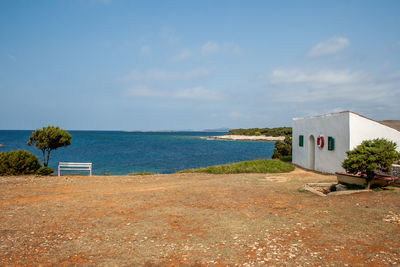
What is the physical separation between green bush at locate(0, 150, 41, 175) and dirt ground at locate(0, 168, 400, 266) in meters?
5.93

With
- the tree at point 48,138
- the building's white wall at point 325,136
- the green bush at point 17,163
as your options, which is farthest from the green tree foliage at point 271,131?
the green bush at point 17,163

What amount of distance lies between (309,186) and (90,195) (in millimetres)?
8736

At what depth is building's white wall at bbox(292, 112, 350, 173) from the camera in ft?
45.4

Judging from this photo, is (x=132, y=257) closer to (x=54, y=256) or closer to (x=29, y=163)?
(x=54, y=256)

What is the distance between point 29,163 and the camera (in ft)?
49.4

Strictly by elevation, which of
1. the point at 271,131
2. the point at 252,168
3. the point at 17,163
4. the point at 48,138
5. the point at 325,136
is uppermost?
the point at 271,131

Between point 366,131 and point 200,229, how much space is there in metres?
11.3

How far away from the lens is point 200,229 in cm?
589

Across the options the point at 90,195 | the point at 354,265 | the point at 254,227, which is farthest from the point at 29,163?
the point at 354,265

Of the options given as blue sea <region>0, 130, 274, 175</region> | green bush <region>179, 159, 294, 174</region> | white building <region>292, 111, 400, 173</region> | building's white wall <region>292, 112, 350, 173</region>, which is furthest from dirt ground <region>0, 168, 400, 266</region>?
blue sea <region>0, 130, 274, 175</region>

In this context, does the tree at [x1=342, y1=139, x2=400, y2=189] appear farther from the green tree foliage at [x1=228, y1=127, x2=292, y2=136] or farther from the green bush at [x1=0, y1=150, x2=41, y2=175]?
the green tree foliage at [x1=228, y1=127, x2=292, y2=136]

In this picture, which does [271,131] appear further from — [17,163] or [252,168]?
[17,163]

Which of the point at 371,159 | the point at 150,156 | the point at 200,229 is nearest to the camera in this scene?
the point at 200,229

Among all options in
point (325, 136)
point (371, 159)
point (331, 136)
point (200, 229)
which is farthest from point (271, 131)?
point (200, 229)
